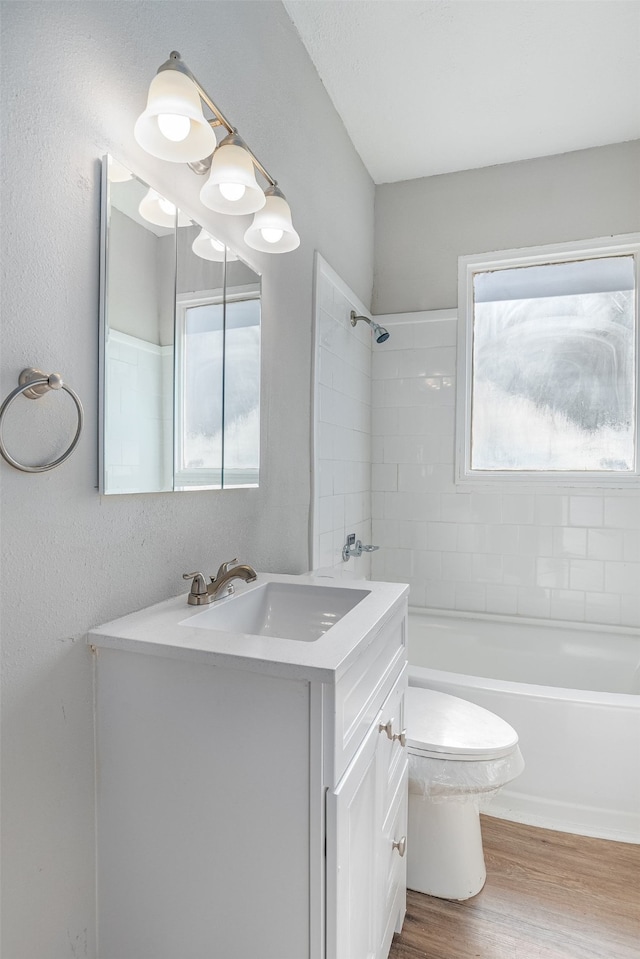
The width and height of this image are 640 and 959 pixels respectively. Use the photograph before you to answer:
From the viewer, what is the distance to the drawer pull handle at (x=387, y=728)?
3.67 feet

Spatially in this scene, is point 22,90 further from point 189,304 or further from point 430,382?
point 430,382

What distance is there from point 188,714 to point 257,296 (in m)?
1.18

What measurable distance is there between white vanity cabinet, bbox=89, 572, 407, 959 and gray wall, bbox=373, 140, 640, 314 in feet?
7.87

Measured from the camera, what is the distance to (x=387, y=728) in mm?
1150

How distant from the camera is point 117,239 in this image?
1.03 m

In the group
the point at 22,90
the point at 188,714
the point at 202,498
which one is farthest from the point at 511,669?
the point at 22,90

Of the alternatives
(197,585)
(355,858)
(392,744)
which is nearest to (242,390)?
(197,585)

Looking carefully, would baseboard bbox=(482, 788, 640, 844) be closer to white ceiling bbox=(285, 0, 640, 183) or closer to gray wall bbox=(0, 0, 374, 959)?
gray wall bbox=(0, 0, 374, 959)

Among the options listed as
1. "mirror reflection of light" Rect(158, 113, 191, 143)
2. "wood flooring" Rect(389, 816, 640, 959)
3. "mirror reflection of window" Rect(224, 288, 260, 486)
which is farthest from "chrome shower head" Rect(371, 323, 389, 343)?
"wood flooring" Rect(389, 816, 640, 959)

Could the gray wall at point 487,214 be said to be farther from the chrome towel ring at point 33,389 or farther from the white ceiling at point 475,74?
the chrome towel ring at point 33,389

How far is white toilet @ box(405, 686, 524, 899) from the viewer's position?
147 centimetres

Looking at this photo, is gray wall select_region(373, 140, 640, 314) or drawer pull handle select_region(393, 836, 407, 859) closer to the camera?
drawer pull handle select_region(393, 836, 407, 859)

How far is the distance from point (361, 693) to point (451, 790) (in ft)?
2.37

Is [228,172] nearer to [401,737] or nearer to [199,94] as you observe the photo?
[199,94]
